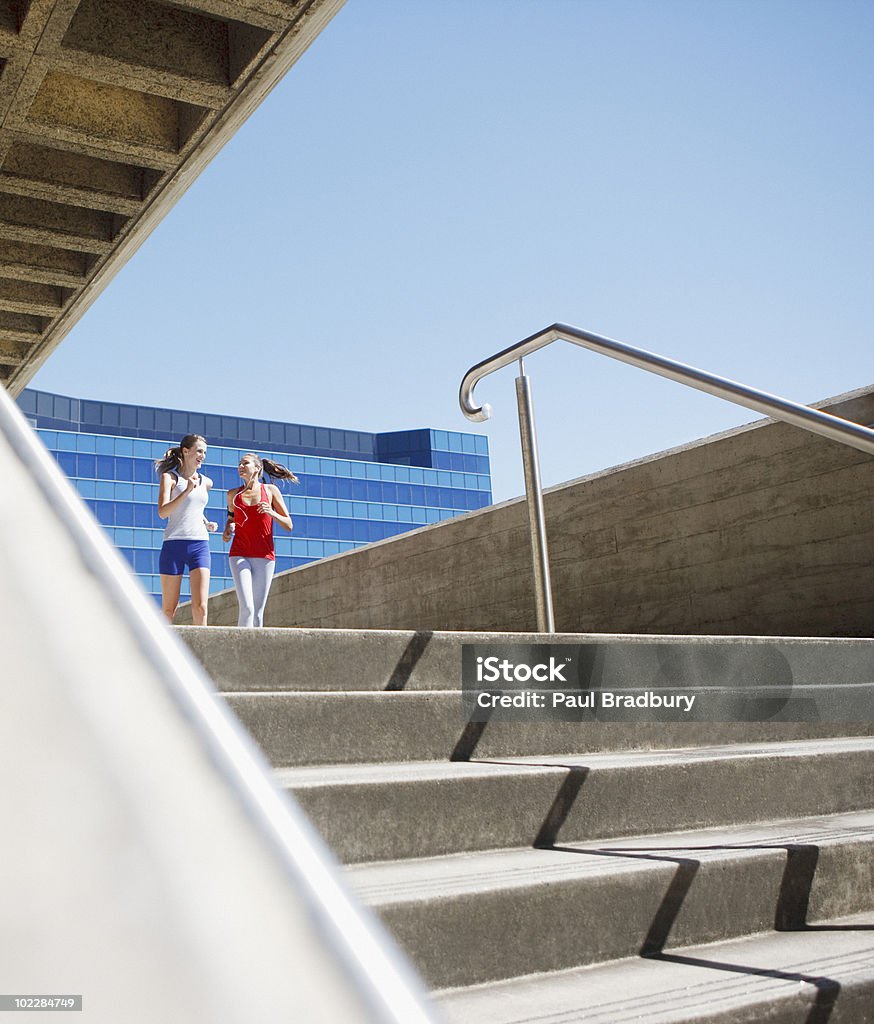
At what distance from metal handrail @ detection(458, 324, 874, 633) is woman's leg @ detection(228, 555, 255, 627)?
2.06 meters

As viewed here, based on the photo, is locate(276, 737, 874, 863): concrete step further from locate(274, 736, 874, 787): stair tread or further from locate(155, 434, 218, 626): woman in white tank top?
locate(155, 434, 218, 626): woman in white tank top

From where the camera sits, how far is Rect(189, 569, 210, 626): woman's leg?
5.29 meters

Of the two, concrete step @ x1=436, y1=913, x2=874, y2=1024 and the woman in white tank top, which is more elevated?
the woman in white tank top

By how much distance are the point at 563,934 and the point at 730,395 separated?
1.82m

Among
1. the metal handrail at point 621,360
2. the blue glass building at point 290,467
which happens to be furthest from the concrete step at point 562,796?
the blue glass building at point 290,467

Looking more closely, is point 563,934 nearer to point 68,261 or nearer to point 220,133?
point 220,133

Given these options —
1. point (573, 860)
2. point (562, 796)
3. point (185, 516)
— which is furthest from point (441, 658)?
point (185, 516)

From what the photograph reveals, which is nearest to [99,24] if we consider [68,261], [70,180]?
[70,180]

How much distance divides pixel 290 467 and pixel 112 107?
6238 centimetres

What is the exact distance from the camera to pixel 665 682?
9.59 ft

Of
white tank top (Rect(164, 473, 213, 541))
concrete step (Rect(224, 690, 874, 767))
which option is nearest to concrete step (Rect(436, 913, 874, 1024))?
concrete step (Rect(224, 690, 874, 767))

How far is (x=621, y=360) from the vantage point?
3311 mm

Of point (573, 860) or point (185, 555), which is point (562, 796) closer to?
point (573, 860)

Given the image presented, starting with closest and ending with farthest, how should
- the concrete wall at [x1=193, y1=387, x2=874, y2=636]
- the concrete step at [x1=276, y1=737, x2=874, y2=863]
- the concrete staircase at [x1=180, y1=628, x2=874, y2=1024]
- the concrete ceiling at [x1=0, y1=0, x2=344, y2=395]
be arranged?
the concrete staircase at [x1=180, y1=628, x2=874, y2=1024] < the concrete step at [x1=276, y1=737, x2=874, y2=863] < the concrete wall at [x1=193, y1=387, x2=874, y2=636] < the concrete ceiling at [x1=0, y1=0, x2=344, y2=395]
